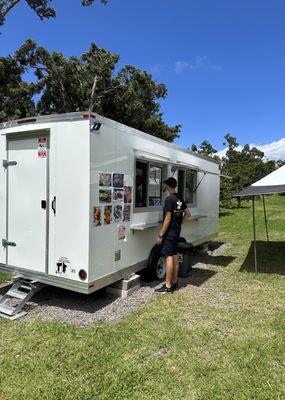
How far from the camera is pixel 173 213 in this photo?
581 cm

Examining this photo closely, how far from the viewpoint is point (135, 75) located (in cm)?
2386

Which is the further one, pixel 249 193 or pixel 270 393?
pixel 249 193

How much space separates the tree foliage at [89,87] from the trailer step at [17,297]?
16.3 meters

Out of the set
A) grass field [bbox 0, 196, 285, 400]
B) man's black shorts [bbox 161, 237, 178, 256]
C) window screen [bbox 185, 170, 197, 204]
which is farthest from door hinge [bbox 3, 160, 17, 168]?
window screen [bbox 185, 170, 197, 204]

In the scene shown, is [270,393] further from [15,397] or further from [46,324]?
[46,324]

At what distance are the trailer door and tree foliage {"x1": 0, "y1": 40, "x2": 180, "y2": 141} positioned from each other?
15674mm

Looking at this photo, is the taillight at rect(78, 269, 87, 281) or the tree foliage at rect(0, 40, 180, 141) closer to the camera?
the taillight at rect(78, 269, 87, 281)

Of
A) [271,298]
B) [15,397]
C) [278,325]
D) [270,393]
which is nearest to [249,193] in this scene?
[271,298]

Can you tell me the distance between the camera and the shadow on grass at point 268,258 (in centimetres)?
787

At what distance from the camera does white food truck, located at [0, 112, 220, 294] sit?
4617 millimetres

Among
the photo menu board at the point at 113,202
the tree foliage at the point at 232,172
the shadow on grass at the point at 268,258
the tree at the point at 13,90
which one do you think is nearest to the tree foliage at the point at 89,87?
the tree at the point at 13,90

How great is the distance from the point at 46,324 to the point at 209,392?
2.31 meters

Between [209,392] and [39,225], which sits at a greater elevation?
[39,225]

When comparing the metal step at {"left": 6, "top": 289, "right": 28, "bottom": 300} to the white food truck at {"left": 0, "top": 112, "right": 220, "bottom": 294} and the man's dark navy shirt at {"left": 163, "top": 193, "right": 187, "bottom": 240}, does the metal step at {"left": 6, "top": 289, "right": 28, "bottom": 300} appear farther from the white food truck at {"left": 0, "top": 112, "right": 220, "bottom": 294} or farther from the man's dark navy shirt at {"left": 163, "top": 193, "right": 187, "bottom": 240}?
the man's dark navy shirt at {"left": 163, "top": 193, "right": 187, "bottom": 240}
